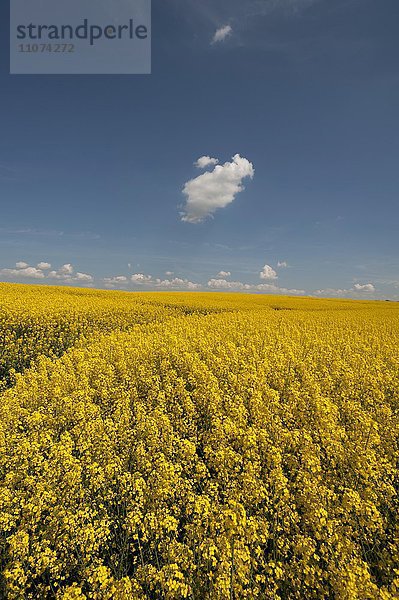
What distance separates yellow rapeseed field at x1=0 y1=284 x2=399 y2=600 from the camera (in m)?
3.63

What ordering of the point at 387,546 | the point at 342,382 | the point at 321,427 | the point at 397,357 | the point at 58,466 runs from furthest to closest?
the point at 397,357
the point at 342,382
the point at 321,427
the point at 58,466
the point at 387,546

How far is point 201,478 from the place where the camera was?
5746 millimetres

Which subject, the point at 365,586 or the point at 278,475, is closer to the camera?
the point at 365,586

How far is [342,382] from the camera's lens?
885 cm

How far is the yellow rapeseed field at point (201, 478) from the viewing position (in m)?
3.63

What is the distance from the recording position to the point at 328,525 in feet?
12.7

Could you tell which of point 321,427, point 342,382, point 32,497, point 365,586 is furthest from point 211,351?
point 365,586

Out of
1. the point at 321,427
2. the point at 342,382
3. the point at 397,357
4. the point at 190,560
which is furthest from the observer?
the point at 397,357

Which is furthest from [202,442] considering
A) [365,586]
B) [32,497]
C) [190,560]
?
[365,586]

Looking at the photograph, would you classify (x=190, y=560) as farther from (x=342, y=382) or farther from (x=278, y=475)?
(x=342, y=382)

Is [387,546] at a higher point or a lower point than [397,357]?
lower

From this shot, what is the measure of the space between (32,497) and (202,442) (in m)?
3.20

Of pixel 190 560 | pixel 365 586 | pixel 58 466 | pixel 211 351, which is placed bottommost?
pixel 190 560

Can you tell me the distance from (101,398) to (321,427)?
5.38 meters
